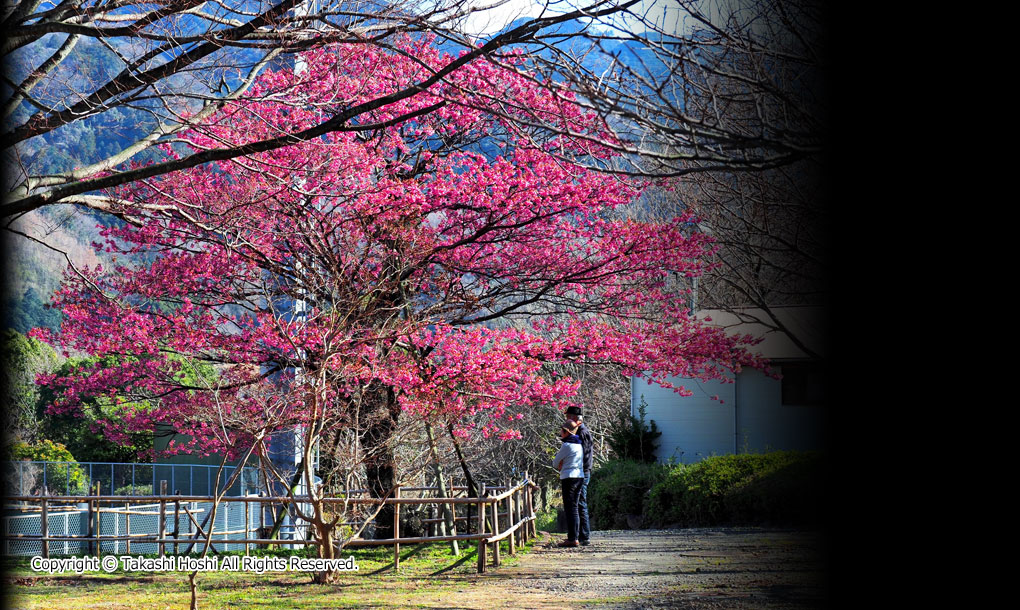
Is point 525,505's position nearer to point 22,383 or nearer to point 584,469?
point 584,469

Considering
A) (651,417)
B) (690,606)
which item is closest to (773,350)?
(651,417)

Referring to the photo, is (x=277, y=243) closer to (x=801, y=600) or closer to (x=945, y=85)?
(x=801, y=600)

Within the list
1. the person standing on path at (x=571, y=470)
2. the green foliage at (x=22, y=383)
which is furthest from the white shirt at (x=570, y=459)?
the green foliage at (x=22, y=383)

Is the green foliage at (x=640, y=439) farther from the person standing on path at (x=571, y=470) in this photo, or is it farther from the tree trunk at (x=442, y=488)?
the person standing on path at (x=571, y=470)

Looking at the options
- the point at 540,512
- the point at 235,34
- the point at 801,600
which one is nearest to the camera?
the point at 801,600

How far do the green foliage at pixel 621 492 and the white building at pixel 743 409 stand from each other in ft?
4.00

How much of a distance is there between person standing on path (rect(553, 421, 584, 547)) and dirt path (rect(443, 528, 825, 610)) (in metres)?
0.35

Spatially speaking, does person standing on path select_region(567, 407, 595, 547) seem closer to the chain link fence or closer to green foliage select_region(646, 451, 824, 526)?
green foliage select_region(646, 451, 824, 526)

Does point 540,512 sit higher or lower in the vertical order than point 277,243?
lower

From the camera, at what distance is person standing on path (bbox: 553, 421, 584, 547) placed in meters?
9.88

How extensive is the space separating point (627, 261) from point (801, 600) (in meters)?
5.68

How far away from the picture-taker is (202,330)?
11.3 meters

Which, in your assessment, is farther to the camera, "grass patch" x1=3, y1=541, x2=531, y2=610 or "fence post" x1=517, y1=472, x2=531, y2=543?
"fence post" x1=517, y1=472, x2=531, y2=543

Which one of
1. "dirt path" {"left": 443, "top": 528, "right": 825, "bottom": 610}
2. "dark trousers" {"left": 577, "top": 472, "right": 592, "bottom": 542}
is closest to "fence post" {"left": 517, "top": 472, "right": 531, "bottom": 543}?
"dirt path" {"left": 443, "top": 528, "right": 825, "bottom": 610}
